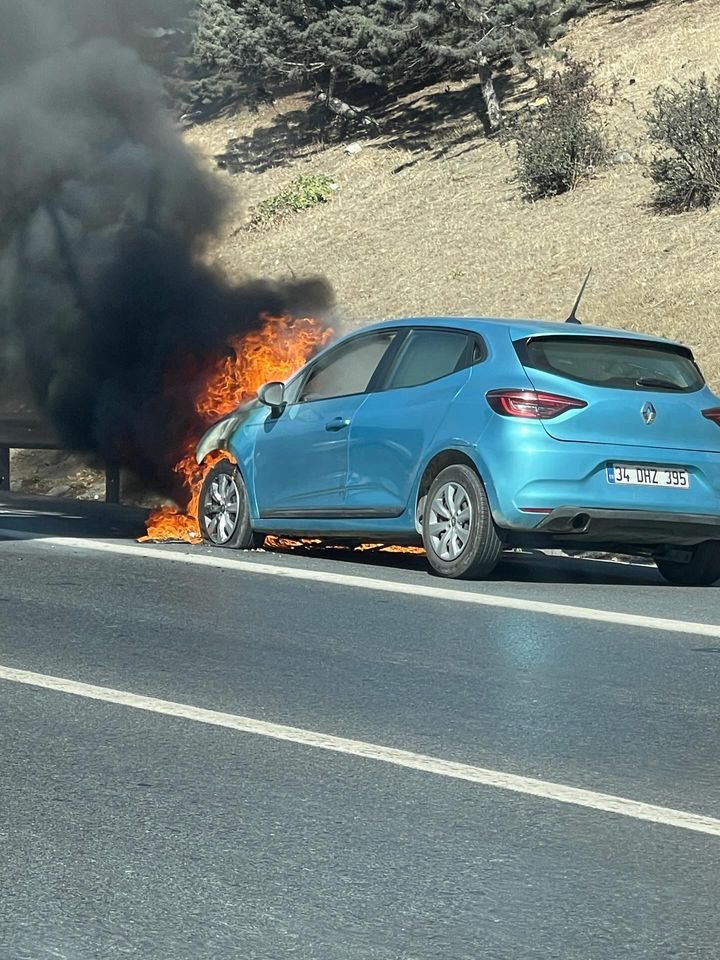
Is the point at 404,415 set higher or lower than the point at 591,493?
higher

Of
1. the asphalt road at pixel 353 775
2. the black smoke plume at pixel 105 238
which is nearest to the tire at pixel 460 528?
the asphalt road at pixel 353 775

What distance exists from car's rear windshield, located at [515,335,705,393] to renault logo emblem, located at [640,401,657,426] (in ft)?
0.49

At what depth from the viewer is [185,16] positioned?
27047 mm

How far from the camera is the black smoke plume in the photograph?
51.3ft

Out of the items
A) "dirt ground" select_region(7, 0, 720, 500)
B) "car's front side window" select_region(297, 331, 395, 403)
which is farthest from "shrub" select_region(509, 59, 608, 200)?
"car's front side window" select_region(297, 331, 395, 403)

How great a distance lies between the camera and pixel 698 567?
1098 centimetres

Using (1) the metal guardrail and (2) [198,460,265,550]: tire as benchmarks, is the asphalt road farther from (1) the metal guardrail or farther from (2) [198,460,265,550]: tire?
(1) the metal guardrail

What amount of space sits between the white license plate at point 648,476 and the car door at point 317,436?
183cm

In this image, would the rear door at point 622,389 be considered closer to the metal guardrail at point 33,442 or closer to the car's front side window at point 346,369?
the car's front side window at point 346,369

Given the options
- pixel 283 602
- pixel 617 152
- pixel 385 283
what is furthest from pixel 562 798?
pixel 617 152

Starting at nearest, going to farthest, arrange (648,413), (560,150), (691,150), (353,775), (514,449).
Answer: (353,775), (514,449), (648,413), (691,150), (560,150)

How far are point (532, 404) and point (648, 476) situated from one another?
2.73ft

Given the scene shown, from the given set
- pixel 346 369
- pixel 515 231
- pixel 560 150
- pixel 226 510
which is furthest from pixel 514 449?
pixel 560 150

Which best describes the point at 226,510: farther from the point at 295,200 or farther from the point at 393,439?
the point at 295,200
